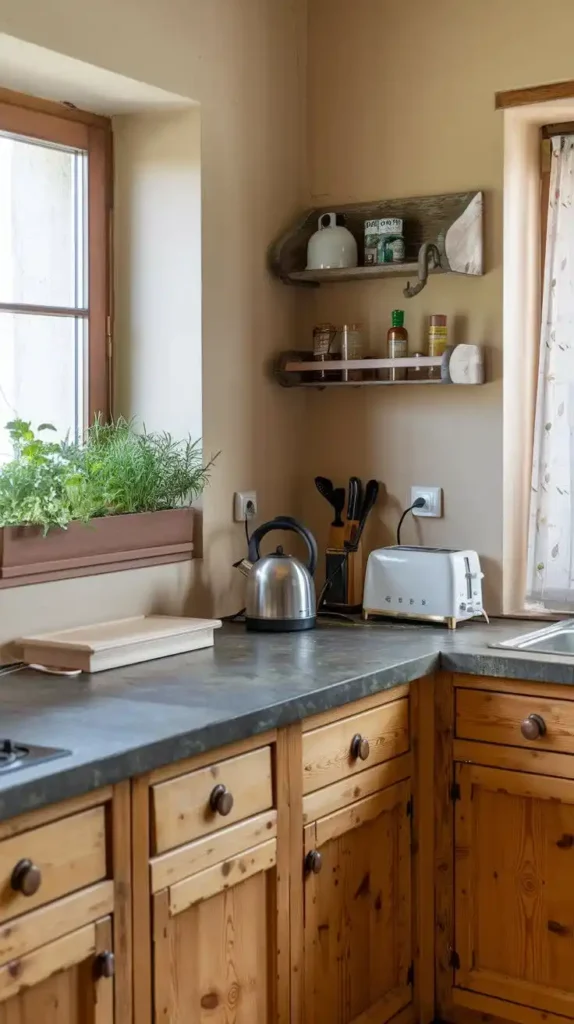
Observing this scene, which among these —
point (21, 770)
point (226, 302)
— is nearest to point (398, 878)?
point (21, 770)

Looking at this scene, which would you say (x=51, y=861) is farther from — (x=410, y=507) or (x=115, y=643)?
(x=410, y=507)

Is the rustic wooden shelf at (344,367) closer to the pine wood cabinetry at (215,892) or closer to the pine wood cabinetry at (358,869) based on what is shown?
the pine wood cabinetry at (358,869)

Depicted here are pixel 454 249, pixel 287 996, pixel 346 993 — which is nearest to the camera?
pixel 287 996

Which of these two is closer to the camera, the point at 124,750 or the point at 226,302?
the point at 124,750

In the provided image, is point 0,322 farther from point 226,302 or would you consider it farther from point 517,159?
point 517,159

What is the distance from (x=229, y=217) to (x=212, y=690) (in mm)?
1329

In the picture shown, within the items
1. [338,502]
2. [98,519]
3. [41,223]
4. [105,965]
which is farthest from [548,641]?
[41,223]

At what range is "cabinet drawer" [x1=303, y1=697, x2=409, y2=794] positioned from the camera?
2.18 meters

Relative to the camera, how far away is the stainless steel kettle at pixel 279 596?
2.76m

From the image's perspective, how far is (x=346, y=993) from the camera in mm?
2336

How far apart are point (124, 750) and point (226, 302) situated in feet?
4.95

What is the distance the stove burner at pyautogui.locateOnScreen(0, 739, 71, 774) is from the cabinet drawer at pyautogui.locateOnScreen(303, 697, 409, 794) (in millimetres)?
596

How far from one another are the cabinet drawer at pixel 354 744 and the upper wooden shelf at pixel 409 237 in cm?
111

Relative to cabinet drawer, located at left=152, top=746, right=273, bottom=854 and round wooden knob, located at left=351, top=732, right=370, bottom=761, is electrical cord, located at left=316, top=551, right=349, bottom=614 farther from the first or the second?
cabinet drawer, located at left=152, top=746, right=273, bottom=854
